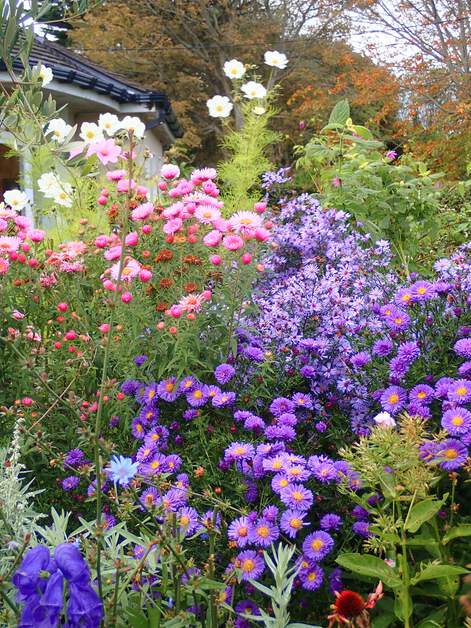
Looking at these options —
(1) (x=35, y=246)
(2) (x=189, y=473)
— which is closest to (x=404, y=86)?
(1) (x=35, y=246)

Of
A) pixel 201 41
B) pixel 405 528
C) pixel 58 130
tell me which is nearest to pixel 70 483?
pixel 405 528

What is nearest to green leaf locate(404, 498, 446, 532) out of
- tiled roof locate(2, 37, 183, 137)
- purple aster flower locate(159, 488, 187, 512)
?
purple aster flower locate(159, 488, 187, 512)

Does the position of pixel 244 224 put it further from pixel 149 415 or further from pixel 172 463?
pixel 172 463

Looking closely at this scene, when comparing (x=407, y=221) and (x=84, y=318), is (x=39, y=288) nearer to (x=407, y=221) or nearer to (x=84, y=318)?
(x=84, y=318)

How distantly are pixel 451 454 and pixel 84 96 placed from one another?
878 centimetres

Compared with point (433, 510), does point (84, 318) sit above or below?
below

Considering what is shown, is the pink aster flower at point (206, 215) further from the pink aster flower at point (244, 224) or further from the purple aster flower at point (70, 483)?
the purple aster flower at point (70, 483)

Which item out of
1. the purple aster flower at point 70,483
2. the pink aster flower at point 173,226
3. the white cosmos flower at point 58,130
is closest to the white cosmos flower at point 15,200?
the white cosmos flower at point 58,130

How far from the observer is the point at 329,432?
89.5 inches

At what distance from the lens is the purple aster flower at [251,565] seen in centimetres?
176

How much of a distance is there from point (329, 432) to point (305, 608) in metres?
0.53

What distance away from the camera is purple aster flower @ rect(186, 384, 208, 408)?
7.18 ft

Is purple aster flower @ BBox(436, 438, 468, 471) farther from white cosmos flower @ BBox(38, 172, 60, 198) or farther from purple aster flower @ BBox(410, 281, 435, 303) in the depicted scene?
white cosmos flower @ BBox(38, 172, 60, 198)

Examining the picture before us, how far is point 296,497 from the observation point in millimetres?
1785
